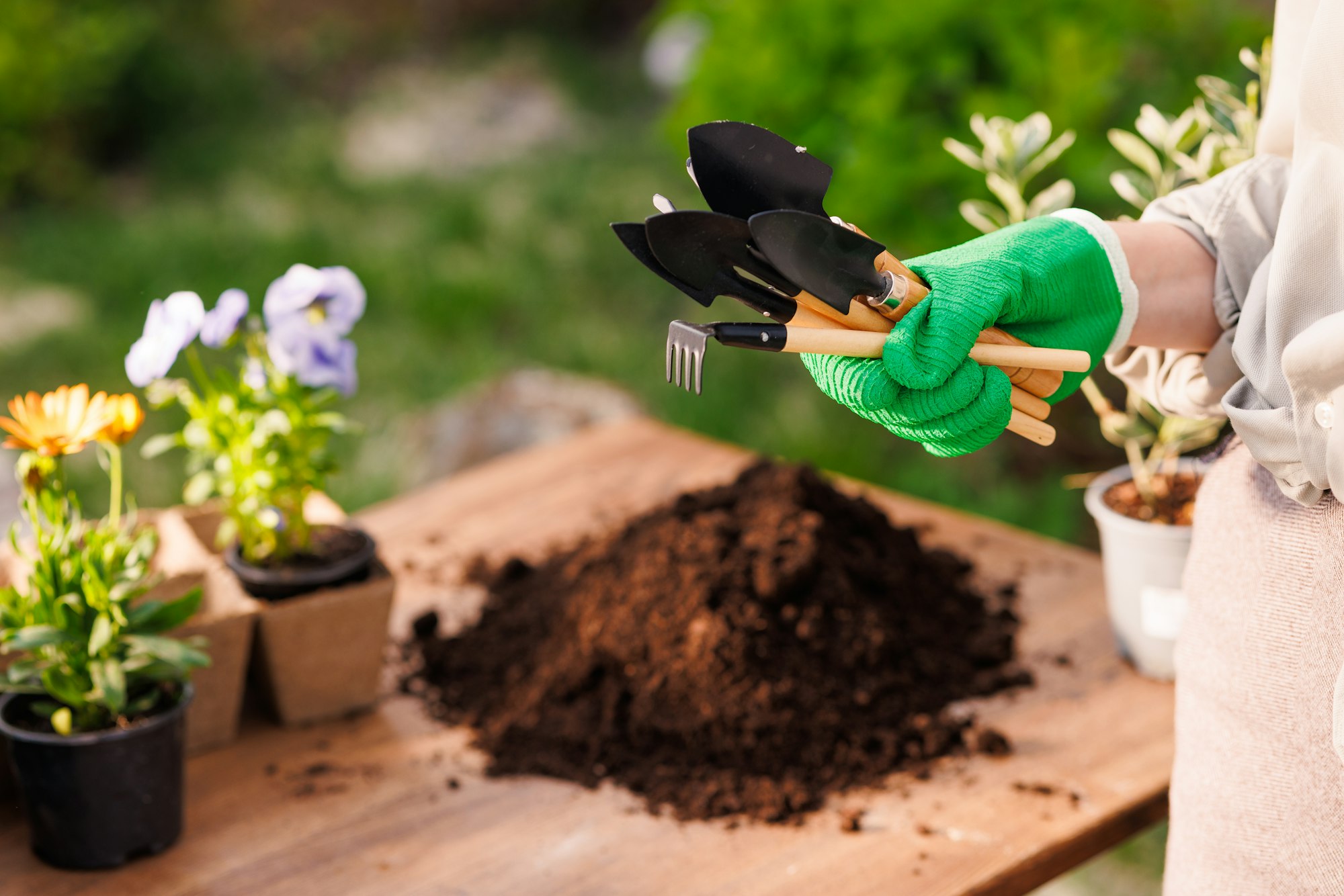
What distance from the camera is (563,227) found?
439cm

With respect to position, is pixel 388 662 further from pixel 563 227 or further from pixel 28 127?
pixel 28 127

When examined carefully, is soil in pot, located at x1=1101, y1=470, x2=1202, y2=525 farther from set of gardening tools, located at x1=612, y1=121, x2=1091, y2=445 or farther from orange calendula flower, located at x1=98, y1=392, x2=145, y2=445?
orange calendula flower, located at x1=98, y1=392, x2=145, y2=445

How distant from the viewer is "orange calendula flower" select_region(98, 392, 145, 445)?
1177 mm

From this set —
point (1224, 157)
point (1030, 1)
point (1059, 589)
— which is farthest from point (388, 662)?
point (1030, 1)

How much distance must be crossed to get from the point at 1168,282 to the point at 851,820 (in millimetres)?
571

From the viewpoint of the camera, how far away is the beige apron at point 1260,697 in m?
0.97

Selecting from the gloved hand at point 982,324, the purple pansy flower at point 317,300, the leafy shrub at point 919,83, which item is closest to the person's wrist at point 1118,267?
the gloved hand at point 982,324

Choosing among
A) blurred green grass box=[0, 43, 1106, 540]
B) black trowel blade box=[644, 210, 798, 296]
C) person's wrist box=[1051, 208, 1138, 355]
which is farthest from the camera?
blurred green grass box=[0, 43, 1106, 540]

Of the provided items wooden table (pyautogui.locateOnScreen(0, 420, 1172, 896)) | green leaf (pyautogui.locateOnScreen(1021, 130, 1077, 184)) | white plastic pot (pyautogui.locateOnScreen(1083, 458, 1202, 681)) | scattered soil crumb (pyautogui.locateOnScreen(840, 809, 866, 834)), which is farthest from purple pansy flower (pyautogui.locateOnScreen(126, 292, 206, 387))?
white plastic pot (pyautogui.locateOnScreen(1083, 458, 1202, 681))

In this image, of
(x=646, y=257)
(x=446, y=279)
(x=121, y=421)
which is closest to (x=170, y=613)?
(x=121, y=421)

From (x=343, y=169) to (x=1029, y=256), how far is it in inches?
176

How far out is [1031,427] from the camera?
3.14 ft

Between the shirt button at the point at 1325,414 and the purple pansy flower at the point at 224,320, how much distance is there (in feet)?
3.22

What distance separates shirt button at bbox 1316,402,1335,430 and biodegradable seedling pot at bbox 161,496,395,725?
92 centimetres
